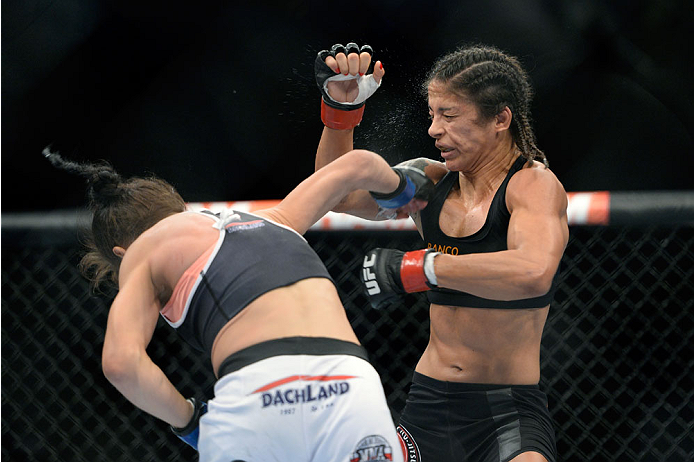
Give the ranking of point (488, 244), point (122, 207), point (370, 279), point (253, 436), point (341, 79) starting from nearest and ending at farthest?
point (253, 436), point (122, 207), point (370, 279), point (488, 244), point (341, 79)

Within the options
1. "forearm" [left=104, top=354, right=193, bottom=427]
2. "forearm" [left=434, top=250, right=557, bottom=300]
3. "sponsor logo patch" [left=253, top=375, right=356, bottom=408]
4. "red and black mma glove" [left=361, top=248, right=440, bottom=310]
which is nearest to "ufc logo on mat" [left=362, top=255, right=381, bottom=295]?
"red and black mma glove" [left=361, top=248, right=440, bottom=310]

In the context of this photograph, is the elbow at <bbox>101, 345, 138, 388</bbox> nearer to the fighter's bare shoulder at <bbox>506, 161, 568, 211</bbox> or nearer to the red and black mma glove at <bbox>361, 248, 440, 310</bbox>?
the red and black mma glove at <bbox>361, 248, 440, 310</bbox>

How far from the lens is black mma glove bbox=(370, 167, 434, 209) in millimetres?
1812

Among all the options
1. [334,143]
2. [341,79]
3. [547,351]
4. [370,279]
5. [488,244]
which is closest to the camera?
[370,279]

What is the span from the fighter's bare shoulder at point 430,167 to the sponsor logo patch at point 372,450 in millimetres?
903

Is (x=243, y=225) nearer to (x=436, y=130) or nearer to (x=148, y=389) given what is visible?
(x=148, y=389)

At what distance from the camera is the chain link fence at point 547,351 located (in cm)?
244

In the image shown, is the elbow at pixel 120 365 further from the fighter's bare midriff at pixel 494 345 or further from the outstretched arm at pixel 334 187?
the fighter's bare midriff at pixel 494 345

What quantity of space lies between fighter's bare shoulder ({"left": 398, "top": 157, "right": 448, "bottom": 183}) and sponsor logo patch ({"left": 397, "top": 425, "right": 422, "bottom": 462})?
27.9 inches

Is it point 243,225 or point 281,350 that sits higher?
point 243,225

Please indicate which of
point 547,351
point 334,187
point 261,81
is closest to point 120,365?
point 334,187

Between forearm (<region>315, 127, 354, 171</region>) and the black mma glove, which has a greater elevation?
forearm (<region>315, 127, 354, 171</region>)

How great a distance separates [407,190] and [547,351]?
1067 millimetres

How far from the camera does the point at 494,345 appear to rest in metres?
1.73
